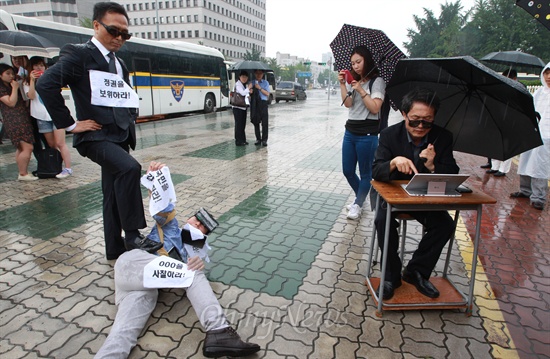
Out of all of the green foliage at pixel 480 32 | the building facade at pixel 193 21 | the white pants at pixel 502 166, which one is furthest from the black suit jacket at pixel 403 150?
the building facade at pixel 193 21

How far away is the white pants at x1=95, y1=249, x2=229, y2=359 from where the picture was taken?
2.00 m

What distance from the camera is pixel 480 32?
43000 millimetres

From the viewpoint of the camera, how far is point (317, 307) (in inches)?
100

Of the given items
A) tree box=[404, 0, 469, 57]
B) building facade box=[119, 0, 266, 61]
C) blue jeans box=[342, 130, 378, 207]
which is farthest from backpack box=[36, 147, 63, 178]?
building facade box=[119, 0, 266, 61]

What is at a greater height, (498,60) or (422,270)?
(498,60)

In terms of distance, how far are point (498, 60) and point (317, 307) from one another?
22.6ft

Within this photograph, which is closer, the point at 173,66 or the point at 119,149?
the point at 119,149

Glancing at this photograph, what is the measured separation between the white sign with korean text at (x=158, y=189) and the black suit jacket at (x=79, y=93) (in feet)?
1.50

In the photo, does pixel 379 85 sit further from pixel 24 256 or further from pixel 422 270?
pixel 24 256

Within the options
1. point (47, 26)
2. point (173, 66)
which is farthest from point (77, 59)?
point (173, 66)

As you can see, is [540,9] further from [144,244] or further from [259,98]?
[259,98]

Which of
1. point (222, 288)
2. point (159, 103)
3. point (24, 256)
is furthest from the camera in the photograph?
point (159, 103)

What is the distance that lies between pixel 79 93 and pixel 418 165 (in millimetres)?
2678

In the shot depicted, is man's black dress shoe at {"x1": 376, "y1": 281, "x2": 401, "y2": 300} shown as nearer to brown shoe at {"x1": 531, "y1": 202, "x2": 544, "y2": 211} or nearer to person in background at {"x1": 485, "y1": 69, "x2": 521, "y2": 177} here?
brown shoe at {"x1": 531, "y1": 202, "x2": 544, "y2": 211}
